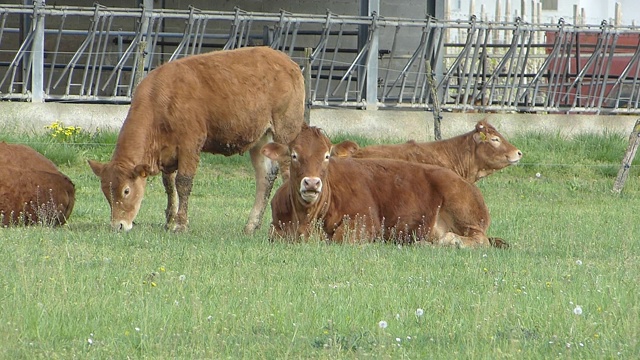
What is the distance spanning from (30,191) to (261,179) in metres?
2.55

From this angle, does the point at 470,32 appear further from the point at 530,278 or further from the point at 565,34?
the point at 530,278

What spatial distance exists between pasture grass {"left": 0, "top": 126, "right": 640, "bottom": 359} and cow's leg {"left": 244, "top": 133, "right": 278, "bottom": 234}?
0.30 meters

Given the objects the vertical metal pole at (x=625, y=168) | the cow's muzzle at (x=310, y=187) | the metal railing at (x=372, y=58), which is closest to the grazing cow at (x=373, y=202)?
the cow's muzzle at (x=310, y=187)

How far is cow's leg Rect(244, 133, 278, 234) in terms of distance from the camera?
1202 cm

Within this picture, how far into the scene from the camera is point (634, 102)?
908 inches

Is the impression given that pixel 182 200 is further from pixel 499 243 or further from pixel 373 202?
pixel 499 243

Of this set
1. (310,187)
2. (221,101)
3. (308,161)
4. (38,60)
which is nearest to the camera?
(310,187)

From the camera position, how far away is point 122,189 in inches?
429

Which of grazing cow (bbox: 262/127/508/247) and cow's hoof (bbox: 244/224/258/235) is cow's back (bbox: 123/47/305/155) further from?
grazing cow (bbox: 262/127/508/247)

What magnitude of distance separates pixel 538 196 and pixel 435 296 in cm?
960

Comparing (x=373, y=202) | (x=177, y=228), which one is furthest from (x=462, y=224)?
(x=177, y=228)

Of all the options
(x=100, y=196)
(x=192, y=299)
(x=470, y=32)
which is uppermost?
(x=470, y=32)

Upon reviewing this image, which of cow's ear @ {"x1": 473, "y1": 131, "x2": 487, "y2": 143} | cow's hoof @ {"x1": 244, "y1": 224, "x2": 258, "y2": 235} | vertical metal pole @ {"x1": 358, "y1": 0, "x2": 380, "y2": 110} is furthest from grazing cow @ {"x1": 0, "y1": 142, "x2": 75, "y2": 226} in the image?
vertical metal pole @ {"x1": 358, "y1": 0, "x2": 380, "y2": 110}

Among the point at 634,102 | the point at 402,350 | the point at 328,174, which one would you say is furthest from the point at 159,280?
the point at 634,102
